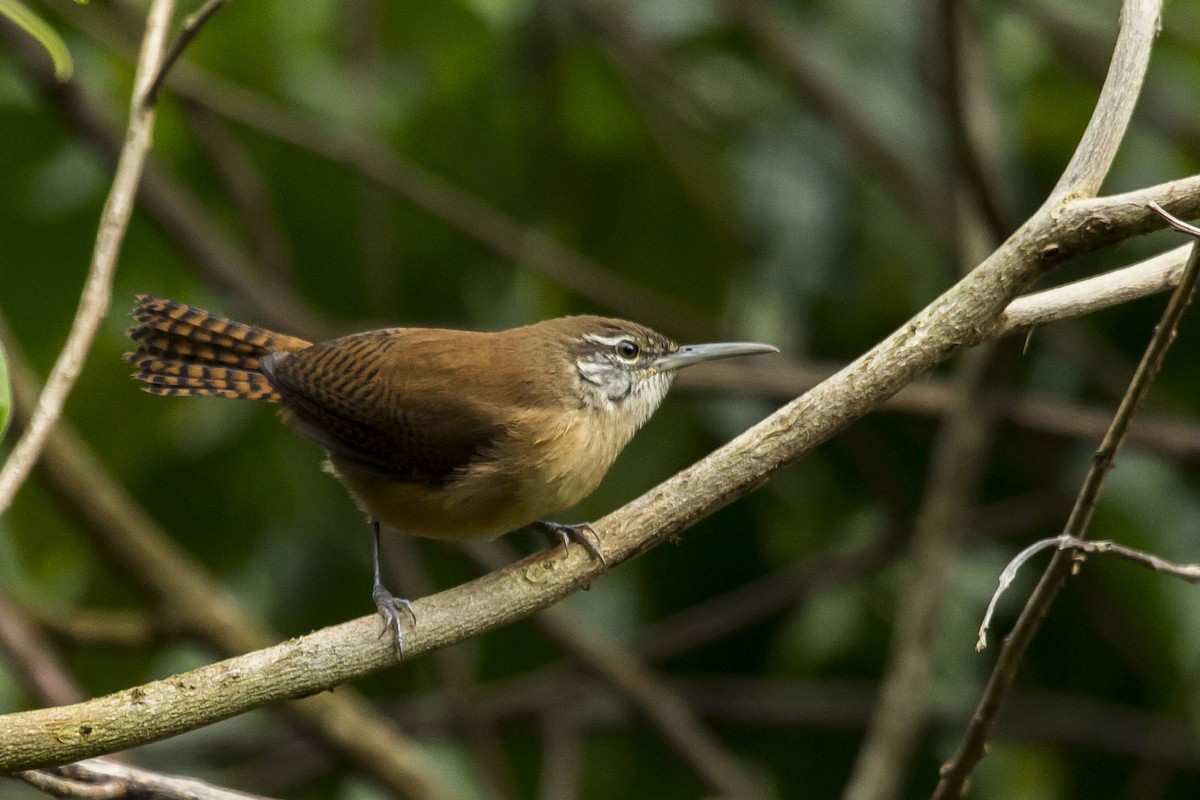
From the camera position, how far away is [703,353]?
3.38m

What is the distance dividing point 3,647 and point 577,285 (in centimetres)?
211

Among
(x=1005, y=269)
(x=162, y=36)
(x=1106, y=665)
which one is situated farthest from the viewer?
(x=1106, y=665)

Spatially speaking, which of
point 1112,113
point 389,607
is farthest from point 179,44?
point 1112,113

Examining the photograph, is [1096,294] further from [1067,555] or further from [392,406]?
[392,406]

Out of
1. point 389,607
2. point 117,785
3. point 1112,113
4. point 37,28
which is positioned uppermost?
point 37,28

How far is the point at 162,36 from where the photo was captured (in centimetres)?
264

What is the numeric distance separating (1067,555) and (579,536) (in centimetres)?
83

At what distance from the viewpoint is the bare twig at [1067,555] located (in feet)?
6.23

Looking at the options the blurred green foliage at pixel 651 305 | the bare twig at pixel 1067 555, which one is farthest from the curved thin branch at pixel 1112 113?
the blurred green foliage at pixel 651 305

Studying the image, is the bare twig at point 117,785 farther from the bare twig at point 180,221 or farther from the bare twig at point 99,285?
the bare twig at point 180,221

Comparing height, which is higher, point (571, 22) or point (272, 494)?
point (571, 22)

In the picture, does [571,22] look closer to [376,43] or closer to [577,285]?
[376,43]

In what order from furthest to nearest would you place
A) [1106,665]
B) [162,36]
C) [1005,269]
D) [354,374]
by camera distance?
[1106,665], [354,374], [162,36], [1005,269]

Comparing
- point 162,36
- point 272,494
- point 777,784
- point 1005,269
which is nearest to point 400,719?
point 272,494
